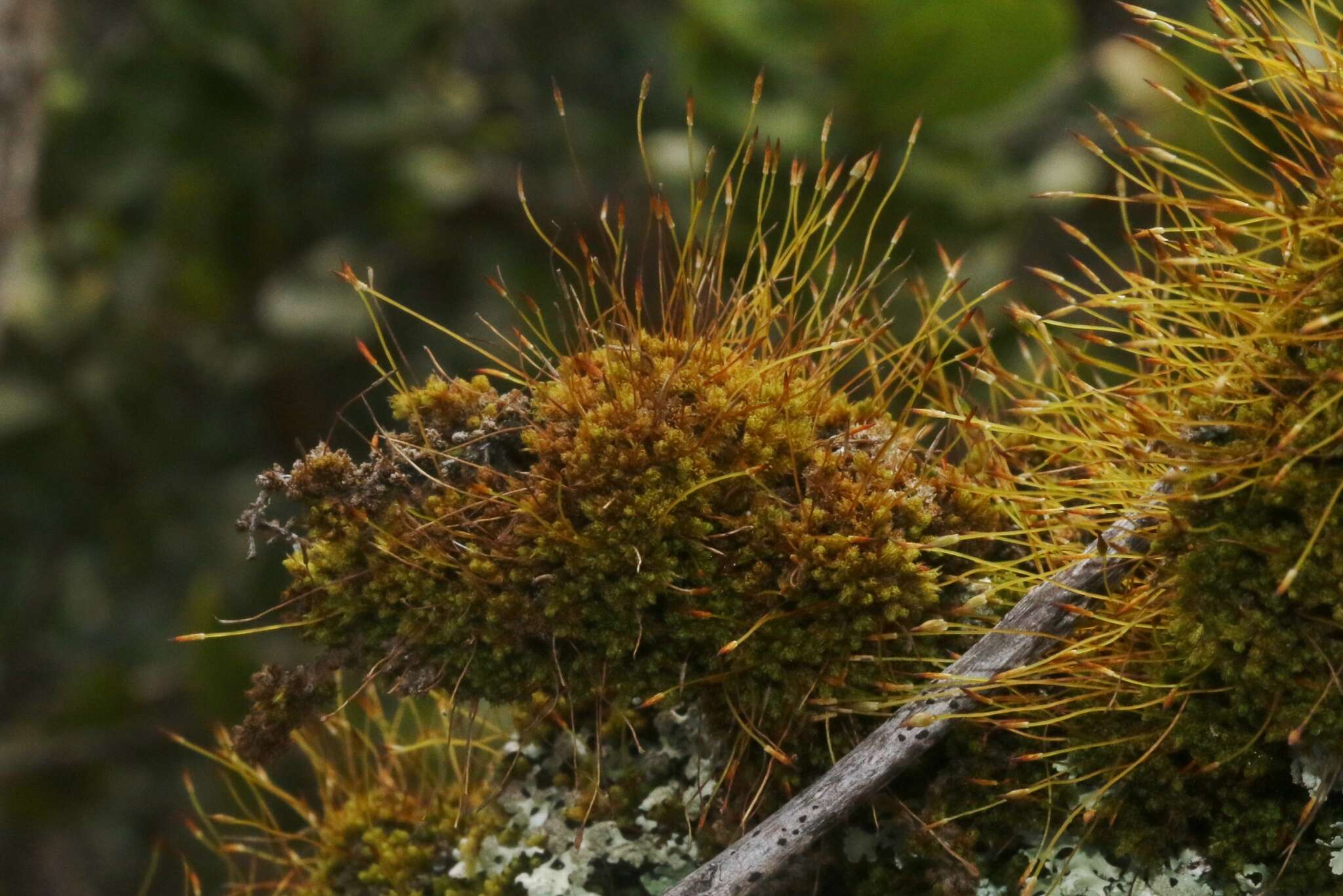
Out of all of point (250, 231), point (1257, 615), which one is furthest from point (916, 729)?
point (250, 231)

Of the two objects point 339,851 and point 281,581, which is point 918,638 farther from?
point 281,581

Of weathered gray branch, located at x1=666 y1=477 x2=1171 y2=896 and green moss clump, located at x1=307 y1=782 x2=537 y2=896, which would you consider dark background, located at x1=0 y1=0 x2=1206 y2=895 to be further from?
weathered gray branch, located at x1=666 y1=477 x2=1171 y2=896

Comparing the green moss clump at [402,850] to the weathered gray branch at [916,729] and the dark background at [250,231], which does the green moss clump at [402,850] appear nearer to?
the weathered gray branch at [916,729]

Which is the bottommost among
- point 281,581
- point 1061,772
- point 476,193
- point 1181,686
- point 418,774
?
point 281,581

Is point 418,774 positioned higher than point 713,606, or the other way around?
point 713,606

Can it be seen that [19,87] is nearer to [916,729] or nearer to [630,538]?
[630,538]

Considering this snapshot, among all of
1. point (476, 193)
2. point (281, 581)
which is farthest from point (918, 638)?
point (476, 193)
